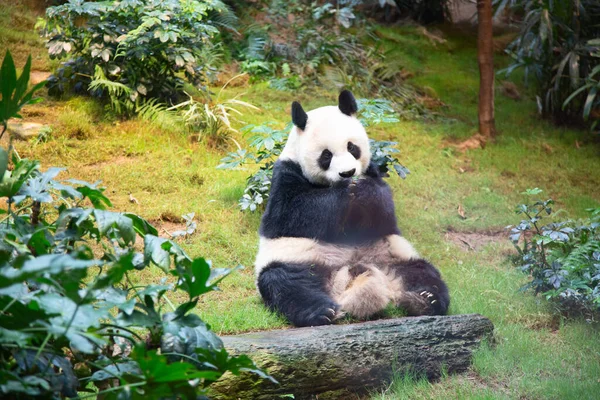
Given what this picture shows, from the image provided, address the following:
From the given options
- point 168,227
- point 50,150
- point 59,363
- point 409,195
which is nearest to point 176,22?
point 50,150

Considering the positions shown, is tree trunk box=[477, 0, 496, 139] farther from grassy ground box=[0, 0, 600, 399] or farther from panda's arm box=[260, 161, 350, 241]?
panda's arm box=[260, 161, 350, 241]

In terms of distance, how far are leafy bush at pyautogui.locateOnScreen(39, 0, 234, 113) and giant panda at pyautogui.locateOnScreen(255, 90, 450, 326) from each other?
3.19m

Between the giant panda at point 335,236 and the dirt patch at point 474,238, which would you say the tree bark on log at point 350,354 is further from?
the dirt patch at point 474,238

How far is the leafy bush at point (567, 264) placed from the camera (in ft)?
14.8

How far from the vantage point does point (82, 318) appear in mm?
1851

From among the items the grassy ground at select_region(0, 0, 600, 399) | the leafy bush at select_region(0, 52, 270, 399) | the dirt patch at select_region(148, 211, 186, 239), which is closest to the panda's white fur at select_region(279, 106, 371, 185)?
the grassy ground at select_region(0, 0, 600, 399)

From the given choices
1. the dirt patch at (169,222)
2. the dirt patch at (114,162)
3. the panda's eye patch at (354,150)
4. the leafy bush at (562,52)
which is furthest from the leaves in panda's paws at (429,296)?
the leafy bush at (562,52)

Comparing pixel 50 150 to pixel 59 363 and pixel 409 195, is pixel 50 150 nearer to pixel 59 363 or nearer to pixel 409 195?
pixel 409 195

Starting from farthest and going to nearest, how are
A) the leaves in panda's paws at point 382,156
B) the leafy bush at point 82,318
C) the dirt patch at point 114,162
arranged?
the dirt patch at point 114,162 → the leaves in panda's paws at point 382,156 → the leafy bush at point 82,318

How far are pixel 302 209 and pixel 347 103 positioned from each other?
89 centimetres

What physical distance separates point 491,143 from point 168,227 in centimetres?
459

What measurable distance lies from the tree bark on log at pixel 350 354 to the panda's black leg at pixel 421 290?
11.4 inches

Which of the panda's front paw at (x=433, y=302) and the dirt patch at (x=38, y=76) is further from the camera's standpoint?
the dirt patch at (x=38, y=76)

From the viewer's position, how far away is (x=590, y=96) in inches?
323
